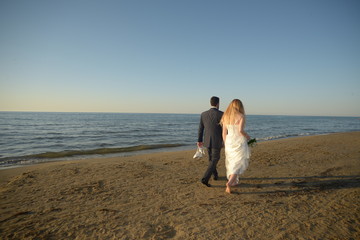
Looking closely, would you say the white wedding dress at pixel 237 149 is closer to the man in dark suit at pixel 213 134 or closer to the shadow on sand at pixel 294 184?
the man in dark suit at pixel 213 134

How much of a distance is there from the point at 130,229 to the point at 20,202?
2.80 meters

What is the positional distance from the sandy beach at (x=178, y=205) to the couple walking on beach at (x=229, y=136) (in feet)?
2.06

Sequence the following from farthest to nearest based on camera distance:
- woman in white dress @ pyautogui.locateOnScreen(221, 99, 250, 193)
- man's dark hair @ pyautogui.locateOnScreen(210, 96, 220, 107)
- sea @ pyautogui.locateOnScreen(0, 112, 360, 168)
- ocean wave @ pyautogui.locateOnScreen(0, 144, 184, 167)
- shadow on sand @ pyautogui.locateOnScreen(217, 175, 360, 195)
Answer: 1. sea @ pyautogui.locateOnScreen(0, 112, 360, 168)
2. ocean wave @ pyautogui.locateOnScreen(0, 144, 184, 167)
3. man's dark hair @ pyautogui.locateOnScreen(210, 96, 220, 107)
4. shadow on sand @ pyautogui.locateOnScreen(217, 175, 360, 195)
5. woman in white dress @ pyautogui.locateOnScreen(221, 99, 250, 193)

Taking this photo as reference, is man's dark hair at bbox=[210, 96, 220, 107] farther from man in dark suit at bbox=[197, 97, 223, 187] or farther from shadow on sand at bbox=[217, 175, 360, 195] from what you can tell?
shadow on sand at bbox=[217, 175, 360, 195]

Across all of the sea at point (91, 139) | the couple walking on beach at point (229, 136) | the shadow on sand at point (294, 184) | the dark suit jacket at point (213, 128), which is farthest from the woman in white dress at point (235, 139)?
the sea at point (91, 139)

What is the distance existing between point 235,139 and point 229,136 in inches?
5.8

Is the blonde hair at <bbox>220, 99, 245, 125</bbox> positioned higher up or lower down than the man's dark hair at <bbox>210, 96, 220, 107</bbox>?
lower down

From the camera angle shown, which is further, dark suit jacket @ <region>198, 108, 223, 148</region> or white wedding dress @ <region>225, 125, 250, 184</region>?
dark suit jacket @ <region>198, 108, 223, 148</region>

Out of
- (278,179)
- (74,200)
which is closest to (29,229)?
(74,200)

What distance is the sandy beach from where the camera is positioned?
2766 mm

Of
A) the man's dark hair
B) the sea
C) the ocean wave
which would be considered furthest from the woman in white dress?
the ocean wave

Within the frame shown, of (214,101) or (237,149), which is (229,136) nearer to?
(237,149)

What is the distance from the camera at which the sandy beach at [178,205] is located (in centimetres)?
277

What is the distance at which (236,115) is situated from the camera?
3.95 meters
